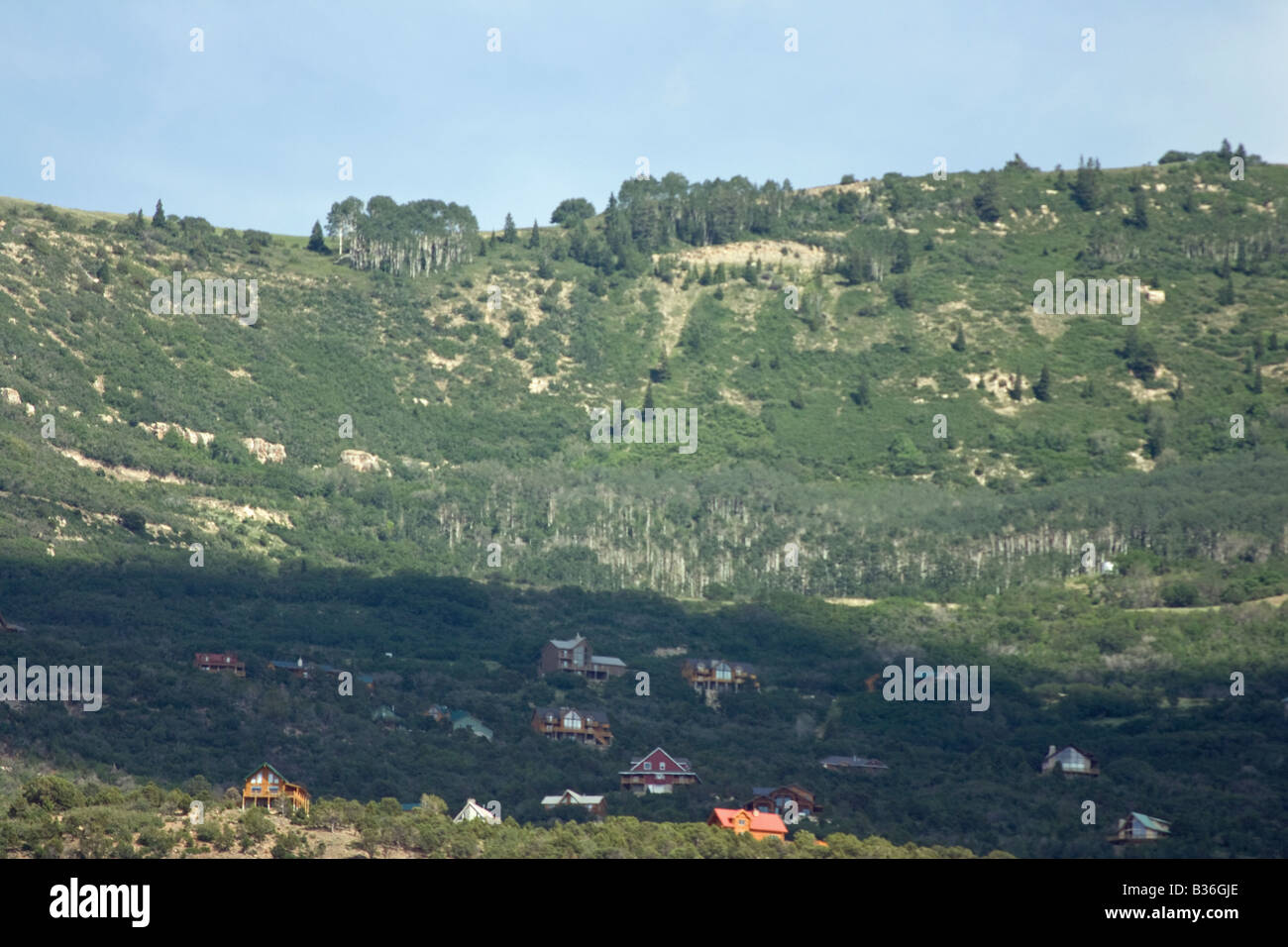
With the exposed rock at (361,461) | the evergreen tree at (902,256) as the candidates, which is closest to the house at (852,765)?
the exposed rock at (361,461)

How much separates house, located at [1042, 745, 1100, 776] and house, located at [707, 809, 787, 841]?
77.6ft

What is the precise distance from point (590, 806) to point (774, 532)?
66.6 metres

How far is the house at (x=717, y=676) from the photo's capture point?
108m

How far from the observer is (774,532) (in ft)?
457

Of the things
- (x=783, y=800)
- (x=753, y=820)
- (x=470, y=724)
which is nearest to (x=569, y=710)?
(x=470, y=724)

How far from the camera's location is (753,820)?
70.2 m

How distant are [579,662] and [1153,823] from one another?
4398cm

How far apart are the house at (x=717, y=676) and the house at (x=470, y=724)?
18098 mm

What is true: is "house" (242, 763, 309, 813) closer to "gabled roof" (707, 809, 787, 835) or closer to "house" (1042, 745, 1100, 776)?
"gabled roof" (707, 809, 787, 835)

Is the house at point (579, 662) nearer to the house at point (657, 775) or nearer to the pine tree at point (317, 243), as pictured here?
the house at point (657, 775)

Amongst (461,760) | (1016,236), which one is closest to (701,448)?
(1016,236)

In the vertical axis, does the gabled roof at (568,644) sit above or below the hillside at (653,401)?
below

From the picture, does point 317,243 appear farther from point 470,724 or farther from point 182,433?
point 470,724
